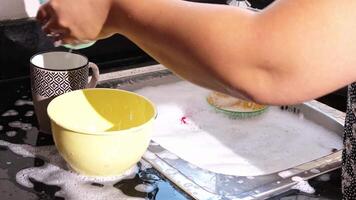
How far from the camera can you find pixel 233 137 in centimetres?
→ 104

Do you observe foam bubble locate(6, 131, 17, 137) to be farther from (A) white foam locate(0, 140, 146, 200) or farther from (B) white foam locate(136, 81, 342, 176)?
(B) white foam locate(136, 81, 342, 176)

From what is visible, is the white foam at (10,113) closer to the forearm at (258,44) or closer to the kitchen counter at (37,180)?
the kitchen counter at (37,180)

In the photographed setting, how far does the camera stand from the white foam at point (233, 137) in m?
0.96

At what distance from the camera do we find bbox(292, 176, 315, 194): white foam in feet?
2.67

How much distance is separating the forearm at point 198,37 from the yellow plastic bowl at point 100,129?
0.20 meters

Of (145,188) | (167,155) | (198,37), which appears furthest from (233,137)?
(198,37)

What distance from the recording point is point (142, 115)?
868 mm

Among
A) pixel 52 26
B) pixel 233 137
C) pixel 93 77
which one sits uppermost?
pixel 52 26

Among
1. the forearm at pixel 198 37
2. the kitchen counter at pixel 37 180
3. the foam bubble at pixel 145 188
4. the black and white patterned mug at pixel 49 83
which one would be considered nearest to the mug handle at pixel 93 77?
the black and white patterned mug at pixel 49 83

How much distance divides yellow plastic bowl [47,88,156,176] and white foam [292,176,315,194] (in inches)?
9.3

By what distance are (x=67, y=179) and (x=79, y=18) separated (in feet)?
0.89

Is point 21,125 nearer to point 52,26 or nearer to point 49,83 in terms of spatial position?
point 49,83

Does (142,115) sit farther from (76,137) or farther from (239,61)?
(239,61)

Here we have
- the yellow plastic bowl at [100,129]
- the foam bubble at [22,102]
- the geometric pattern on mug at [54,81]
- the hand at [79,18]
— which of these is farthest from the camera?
the foam bubble at [22,102]
